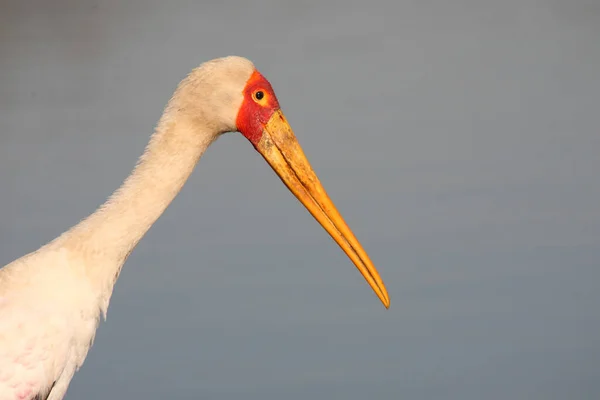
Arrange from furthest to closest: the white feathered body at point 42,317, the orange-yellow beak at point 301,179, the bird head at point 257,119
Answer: the orange-yellow beak at point 301,179 → the bird head at point 257,119 → the white feathered body at point 42,317

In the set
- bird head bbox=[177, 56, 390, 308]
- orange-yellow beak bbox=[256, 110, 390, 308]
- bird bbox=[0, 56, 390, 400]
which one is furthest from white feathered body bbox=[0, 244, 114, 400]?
orange-yellow beak bbox=[256, 110, 390, 308]

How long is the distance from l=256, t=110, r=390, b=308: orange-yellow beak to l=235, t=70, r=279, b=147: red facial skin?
0.13 ft

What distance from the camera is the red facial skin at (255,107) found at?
5.04 meters

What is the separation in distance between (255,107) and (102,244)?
0.78 meters

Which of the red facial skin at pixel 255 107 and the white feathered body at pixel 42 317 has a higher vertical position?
the red facial skin at pixel 255 107

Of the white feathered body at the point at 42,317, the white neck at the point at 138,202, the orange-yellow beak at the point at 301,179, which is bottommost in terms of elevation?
the white feathered body at the point at 42,317

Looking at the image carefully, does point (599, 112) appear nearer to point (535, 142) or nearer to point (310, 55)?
point (535, 142)

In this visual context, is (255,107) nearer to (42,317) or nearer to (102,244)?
(102,244)

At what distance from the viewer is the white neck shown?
4.84 m

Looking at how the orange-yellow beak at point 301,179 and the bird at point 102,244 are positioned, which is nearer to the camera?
the bird at point 102,244

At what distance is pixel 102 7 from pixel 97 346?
633 cm

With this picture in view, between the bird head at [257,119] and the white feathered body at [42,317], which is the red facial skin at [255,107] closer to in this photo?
the bird head at [257,119]

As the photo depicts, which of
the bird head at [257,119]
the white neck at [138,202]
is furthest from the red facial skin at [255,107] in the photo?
the white neck at [138,202]

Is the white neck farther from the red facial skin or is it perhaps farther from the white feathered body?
the red facial skin
